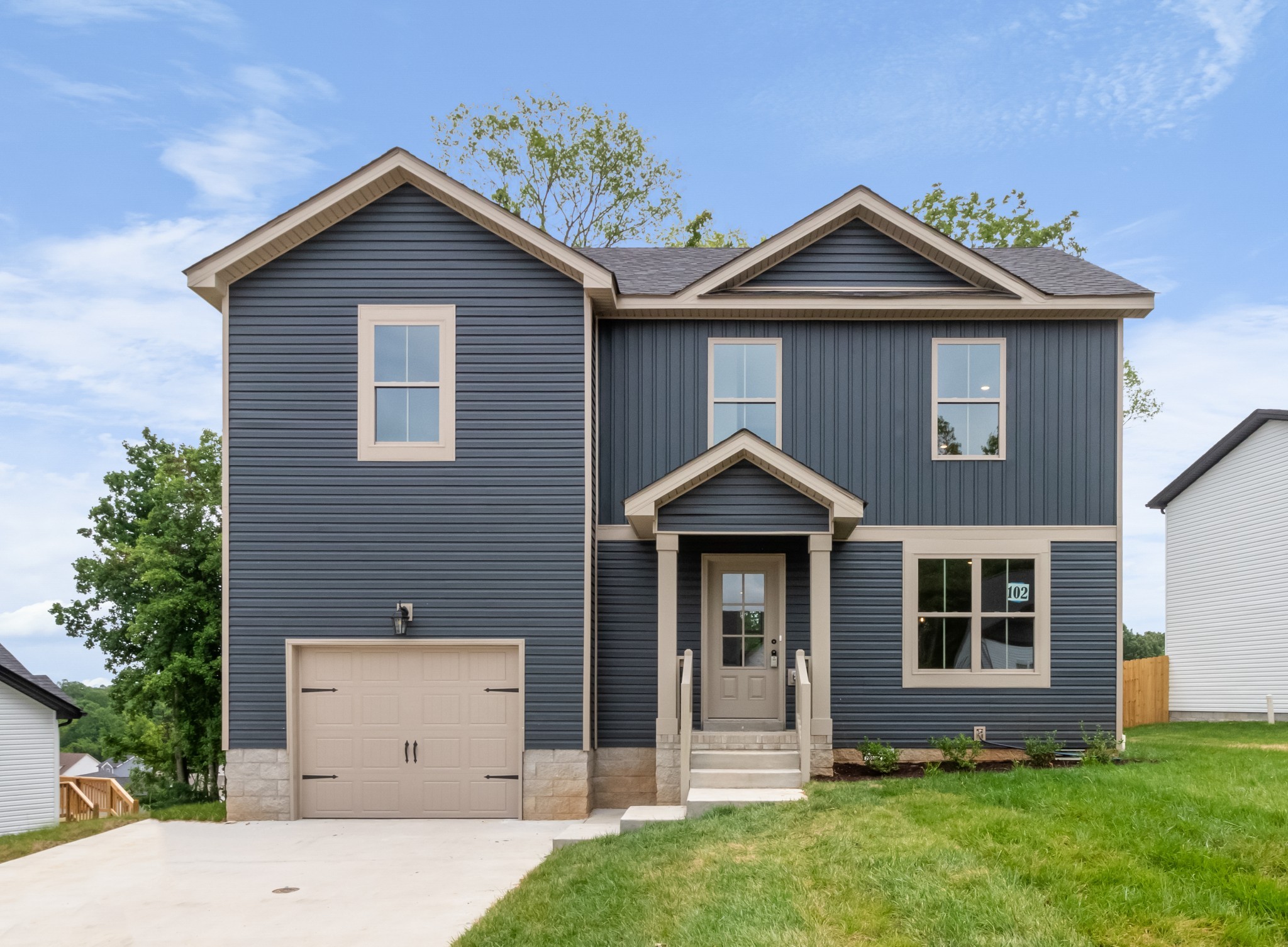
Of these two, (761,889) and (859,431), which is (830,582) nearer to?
(859,431)

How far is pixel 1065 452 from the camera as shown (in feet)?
41.6

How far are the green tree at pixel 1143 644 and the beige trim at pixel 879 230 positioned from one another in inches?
1466

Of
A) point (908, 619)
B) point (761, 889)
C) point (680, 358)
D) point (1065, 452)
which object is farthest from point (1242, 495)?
point (761, 889)

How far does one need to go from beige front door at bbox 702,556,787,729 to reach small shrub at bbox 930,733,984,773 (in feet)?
6.55

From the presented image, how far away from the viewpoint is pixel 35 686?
61.2 feet

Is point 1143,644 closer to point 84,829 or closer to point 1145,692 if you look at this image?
point 1145,692

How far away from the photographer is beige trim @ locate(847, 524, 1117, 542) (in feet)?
41.2

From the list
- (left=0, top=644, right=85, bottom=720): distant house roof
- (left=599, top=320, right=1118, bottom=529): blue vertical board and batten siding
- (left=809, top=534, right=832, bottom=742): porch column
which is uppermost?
(left=599, top=320, right=1118, bottom=529): blue vertical board and batten siding

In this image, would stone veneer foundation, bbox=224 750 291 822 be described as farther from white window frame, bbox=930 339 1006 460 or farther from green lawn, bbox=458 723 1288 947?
white window frame, bbox=930 339 1006 460

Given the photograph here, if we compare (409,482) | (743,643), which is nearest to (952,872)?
(743,643)

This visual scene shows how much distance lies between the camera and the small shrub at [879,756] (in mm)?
11430

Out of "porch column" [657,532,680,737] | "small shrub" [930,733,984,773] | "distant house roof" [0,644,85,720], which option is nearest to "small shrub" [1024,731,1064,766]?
"small shrub" [930,733,984,773]

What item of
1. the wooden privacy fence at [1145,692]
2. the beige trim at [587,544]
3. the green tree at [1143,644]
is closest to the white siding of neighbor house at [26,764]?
the beige trim at [587,544]

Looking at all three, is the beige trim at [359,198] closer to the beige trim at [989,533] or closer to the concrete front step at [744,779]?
the beige trim at [989,533]
